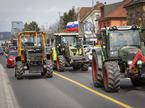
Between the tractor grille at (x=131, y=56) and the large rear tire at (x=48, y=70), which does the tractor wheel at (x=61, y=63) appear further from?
the tractor grille at (x=131, y=56)

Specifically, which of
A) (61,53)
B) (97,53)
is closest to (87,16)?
(61,53)

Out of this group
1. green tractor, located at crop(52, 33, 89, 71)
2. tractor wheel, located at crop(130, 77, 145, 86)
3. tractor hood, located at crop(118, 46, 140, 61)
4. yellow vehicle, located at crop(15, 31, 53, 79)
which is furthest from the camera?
green tractor, located at crop(52, 33, 89, 71)

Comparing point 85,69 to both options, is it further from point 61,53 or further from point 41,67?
point 41,67

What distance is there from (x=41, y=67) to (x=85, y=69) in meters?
6.45

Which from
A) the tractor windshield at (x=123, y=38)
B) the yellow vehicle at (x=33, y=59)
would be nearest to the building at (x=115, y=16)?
the yellow vehicle at (x=33, y=59)

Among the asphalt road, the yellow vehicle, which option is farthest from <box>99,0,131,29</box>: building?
the asphalt road

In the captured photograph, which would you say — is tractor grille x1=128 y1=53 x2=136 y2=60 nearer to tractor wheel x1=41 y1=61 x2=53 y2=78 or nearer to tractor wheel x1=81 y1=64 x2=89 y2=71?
tractor wheel x1=41 y1=61 x2=53 y2=78

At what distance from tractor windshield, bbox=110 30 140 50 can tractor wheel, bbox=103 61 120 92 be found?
150 centimetres

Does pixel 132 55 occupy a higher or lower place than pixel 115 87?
higher

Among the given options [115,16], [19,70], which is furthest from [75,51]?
[115,16]

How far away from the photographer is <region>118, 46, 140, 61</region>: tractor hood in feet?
56.6

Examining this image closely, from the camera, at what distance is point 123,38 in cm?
1856

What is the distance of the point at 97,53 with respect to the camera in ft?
63.8

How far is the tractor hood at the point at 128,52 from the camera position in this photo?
17.2m
